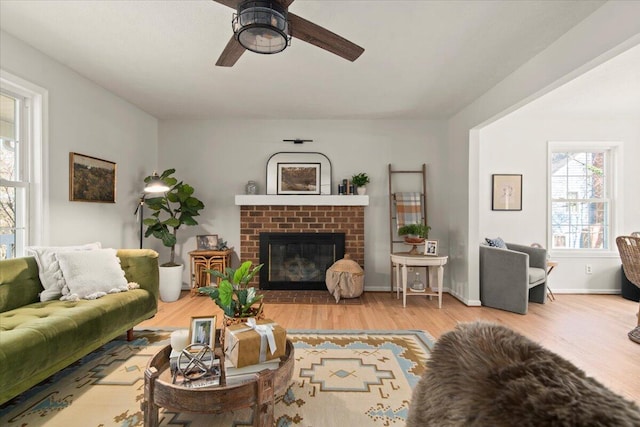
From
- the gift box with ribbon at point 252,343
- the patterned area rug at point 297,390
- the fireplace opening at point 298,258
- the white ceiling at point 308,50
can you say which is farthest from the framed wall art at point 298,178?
the gift box with ribbon at point 252,343

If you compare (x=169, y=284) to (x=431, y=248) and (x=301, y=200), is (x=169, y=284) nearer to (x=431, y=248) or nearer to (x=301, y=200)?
(x=301, y=200)

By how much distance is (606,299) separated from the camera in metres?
4.16

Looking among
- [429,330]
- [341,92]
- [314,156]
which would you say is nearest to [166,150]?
[314,156]

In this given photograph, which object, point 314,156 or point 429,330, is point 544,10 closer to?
point 429,330

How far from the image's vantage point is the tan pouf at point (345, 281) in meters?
3.99

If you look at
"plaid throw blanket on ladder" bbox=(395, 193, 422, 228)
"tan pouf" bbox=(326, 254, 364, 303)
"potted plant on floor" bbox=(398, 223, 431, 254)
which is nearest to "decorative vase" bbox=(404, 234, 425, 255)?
"potted plant on floor" bbox=(398, 223, 431, 254)

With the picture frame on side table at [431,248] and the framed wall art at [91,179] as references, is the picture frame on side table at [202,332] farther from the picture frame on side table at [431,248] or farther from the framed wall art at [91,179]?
the picture frame on side table at [431,248]

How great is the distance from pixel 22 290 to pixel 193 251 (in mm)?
2053

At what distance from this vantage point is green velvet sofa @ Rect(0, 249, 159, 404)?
5.36 feet

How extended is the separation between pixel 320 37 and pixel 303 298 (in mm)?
3129

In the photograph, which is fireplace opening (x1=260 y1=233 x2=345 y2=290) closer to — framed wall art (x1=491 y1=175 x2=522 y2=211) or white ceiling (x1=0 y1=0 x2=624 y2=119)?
white ceiling (x1=0 y1=0 x2=624 y2=119)

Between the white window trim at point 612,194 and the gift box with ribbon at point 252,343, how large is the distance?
4.48 meters

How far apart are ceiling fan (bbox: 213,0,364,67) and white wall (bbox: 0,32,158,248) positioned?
204 centimetres

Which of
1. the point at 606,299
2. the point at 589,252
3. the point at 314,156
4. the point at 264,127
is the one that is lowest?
the point at 606,299
